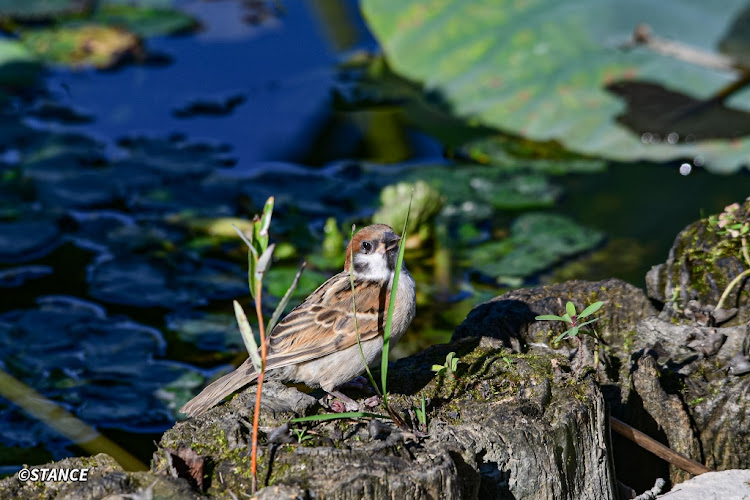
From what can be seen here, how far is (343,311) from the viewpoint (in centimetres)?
393

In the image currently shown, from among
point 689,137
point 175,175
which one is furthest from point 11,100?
point 689,137

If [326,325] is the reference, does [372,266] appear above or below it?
above

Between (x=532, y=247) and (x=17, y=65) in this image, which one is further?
(x=17, y=65)

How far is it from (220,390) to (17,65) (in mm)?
8474

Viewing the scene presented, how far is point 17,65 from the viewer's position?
10.7 metres

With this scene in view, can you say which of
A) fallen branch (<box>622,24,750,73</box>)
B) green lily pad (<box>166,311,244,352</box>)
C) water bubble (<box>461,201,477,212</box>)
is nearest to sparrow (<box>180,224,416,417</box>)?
green lily pad (<box>166,311,244,352</box>)

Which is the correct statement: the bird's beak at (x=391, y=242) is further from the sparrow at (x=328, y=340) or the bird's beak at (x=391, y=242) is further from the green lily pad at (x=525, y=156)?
the green lily pad at (x=525, y=156)

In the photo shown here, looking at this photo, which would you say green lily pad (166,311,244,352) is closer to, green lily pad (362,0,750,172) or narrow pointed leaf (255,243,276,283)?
narrow pointed leaf (255,243,276,283)

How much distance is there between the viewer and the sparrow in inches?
146

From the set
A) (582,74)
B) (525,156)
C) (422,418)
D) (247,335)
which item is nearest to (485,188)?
(525,156)

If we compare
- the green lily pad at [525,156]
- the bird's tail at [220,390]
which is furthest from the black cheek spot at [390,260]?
the green lily pad at [525,156]

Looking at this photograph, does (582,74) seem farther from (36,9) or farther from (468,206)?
(36,9)

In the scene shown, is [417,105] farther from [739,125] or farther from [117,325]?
[117,325]

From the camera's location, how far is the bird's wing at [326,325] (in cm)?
378
